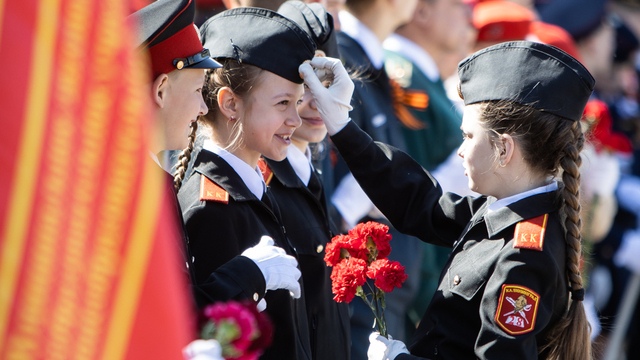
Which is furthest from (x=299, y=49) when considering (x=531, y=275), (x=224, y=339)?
(x=224, y=339)

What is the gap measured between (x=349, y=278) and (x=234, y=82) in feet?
2.66

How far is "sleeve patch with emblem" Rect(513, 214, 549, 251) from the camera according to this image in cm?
183

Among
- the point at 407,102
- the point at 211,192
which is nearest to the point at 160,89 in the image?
the point at 211,192

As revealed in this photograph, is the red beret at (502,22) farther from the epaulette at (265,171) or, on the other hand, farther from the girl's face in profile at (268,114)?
the girl's face in profile at (268,114)

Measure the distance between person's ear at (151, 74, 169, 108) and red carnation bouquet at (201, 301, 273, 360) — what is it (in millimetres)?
752

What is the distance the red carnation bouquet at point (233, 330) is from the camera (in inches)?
49.3

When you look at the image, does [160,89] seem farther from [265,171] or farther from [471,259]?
[471,259]

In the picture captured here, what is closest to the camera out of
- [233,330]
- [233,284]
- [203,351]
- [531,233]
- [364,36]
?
[203,351]

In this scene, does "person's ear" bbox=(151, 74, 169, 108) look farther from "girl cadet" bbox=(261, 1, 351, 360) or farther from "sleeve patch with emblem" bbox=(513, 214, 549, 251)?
"sleeve patch with emblem" bbox=(513, 214, 549, 251)

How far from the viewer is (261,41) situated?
2232mm

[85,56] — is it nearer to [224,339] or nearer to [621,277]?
[224,339]

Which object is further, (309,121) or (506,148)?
(309,121)

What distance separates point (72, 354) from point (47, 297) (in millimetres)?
59

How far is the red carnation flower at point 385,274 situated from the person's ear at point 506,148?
440mm
